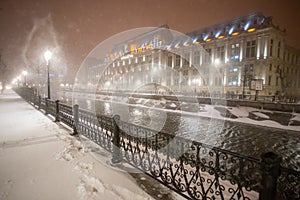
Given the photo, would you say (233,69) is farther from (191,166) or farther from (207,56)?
(191,166)

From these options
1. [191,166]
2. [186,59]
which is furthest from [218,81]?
[191,166]

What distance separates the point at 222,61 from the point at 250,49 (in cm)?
775

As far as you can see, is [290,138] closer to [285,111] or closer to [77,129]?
[285,111]

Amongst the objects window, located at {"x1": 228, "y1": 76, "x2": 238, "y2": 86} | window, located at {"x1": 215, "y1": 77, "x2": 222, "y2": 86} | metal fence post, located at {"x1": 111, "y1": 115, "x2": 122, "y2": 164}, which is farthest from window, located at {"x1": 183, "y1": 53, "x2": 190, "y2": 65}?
metal fence post, located at {"x1": 111, "y1": 115, "x2": 122, "y2": 164}

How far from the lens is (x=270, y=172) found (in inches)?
91.7

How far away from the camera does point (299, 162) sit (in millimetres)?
7473

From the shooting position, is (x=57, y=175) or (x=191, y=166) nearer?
(x=191, y=166)

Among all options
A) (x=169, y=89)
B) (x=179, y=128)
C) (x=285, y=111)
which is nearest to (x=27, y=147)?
(x=179, y=128)

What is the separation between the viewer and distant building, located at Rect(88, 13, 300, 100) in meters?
42.6

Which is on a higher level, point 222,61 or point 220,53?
point 220,53

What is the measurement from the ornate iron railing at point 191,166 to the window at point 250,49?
4727 cm

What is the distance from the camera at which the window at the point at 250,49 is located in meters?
44.7

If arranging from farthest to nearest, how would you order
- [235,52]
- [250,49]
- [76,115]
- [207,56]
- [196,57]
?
[196,57]
[207,56]
[235,52]
[250,49]
[76,115]

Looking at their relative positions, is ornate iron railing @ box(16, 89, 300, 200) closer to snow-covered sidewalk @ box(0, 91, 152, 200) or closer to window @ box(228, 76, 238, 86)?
snow-covered sidewalk @ box(0, 91, 152, 200)
